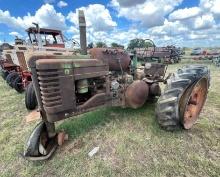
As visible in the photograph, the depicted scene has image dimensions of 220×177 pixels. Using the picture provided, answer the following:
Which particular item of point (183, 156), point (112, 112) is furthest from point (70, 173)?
point (112, 112)

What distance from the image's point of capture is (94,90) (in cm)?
328

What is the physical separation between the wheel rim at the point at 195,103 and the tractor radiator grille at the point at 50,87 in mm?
2295

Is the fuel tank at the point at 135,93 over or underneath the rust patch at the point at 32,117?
over

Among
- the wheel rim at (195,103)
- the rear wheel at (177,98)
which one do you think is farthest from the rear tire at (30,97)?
the wheel rim at (195,103)

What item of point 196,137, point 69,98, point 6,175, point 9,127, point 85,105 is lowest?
point 9,127

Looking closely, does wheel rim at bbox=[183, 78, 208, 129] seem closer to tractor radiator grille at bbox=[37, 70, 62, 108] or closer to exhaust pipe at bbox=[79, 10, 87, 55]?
exhaust pipe at bbox=[79, 10, 87, 55]

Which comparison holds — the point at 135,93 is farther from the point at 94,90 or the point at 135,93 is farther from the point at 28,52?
the point at 28,52

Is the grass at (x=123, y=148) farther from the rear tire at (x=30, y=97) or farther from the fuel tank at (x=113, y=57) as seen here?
the fuel tank at (x=113, y=57)

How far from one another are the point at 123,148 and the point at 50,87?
1485 millimetres

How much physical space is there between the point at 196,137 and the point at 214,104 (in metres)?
2.11

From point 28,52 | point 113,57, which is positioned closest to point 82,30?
point 113,57

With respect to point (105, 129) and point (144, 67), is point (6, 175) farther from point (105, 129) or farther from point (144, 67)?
point (144, 67)

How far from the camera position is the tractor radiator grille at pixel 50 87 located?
2.53 meters

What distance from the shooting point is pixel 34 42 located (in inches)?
364
